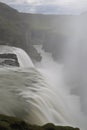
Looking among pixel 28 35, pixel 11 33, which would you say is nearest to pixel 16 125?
pixel 11 33

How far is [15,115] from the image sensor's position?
26109 millimetres

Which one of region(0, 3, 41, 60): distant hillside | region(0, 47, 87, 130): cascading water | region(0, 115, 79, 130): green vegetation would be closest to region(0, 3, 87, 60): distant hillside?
region(0, 3, 41, 60): distant hillside

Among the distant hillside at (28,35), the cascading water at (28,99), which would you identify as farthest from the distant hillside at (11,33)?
the cascading water at (28,99)

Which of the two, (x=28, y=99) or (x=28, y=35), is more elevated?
(x=28, y=99)

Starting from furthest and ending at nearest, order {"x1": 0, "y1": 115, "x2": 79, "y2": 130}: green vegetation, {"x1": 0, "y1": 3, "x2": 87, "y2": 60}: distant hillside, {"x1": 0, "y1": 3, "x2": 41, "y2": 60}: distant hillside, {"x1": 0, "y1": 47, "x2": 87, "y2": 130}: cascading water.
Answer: {"x1": 0, "y1": 3, "x2": 87, "y2": 60}: distant hillside → {"x1": 0, "y1": 3, "x2": 41, "y2": 60}: distant hillside → {"x1": 0, "y1": 47, "x2": 87, "y2": 130}: cascading water → {"x1": 0, "y1": 115, "x2": 79, "y2": 130}: green vegetation

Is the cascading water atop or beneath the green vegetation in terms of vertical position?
beneath

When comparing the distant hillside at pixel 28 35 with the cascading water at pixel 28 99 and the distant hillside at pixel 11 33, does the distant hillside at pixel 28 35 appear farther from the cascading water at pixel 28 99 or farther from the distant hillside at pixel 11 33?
the cascading water at pixel 28 99

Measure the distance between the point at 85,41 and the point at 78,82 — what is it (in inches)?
751

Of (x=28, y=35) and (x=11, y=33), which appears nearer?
(x=11, y=33)

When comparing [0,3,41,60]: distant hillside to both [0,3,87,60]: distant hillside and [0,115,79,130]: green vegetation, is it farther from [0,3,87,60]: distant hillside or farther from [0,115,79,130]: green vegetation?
[0,115,79,130]: green vegetation

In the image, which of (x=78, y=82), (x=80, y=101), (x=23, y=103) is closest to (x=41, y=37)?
(x=78, y=82)

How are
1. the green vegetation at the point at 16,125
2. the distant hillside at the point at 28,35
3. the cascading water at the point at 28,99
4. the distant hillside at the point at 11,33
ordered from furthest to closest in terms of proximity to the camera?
the distant hillside at the point at 28,35 < the distant hillside at the point at 11,33 < the cascading water at the point at 28,99 < the green vegetation at the point at 16,125

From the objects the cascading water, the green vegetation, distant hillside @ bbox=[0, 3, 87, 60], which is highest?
the green vegetation

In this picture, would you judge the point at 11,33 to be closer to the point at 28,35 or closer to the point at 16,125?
the point at 28,35
